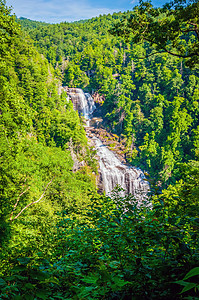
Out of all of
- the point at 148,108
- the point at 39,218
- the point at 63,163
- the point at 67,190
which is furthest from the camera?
the point at 148,108

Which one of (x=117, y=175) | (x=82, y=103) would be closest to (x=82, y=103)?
(x=82, y=103)

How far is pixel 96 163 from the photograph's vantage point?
1046 inches

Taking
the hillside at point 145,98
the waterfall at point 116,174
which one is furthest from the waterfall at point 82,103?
the waterfall at point 116,174

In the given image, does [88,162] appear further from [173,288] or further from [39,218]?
[173,288]

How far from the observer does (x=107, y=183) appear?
25.8 metres

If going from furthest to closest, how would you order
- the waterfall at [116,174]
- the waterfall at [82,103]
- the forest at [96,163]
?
the waterfall at [82,103]
the waterfall at [116,174]
the forest at [96,163]

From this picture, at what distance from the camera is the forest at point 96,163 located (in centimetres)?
147

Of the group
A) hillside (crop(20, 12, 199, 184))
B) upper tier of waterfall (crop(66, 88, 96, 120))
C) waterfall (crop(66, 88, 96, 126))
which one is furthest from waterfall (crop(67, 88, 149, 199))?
upper tier of waterfall (crop(66, 88, 96, 120))

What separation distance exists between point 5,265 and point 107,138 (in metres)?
31.6

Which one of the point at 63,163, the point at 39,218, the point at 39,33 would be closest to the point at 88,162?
the point at 63,163

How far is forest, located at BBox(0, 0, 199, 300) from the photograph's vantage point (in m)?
1.47

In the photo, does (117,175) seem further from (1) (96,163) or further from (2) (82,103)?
(2) (82,103)

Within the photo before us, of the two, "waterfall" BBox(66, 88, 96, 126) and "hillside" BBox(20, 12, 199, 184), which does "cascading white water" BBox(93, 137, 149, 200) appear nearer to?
"hillside" BBox(20, 12, 199, 184)

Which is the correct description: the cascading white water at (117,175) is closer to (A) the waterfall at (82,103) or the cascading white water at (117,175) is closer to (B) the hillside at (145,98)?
(B) the hillside at (145,98)
